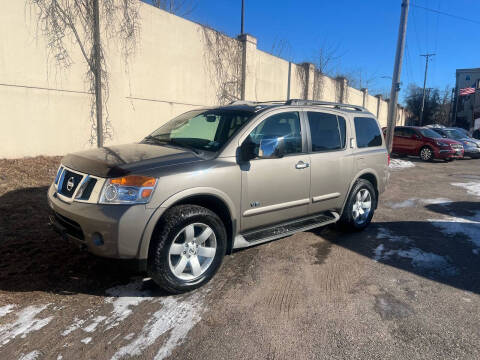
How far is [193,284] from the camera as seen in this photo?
329 centimetres

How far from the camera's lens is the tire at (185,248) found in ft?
9.96

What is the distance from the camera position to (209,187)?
3.30 m

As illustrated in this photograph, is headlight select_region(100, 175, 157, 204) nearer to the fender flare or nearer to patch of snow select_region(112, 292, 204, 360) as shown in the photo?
the fender flare

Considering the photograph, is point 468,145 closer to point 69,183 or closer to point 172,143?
point 172,143

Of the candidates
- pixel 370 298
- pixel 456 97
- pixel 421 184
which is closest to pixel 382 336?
pixel 370 298

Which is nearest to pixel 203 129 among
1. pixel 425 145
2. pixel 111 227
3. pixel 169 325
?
pixel 111 227

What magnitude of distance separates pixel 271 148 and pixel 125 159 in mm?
1511

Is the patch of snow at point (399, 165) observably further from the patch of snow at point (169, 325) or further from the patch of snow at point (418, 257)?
the patch of snow at point (169, 325)

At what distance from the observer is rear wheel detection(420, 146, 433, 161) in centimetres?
1623

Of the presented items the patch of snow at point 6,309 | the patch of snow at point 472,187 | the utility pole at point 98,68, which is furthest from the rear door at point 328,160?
the utility pole at point 98,68

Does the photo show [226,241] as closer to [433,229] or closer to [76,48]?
[433,229]

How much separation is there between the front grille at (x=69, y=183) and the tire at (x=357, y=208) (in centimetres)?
353

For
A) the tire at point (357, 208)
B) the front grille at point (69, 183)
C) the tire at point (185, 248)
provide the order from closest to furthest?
the tire at point (185, 248) < the front grille at point (69, 183) < the tire at point (357, 208)

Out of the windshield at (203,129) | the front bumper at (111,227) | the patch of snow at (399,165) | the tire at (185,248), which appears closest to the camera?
the front bumper at (111,227)
